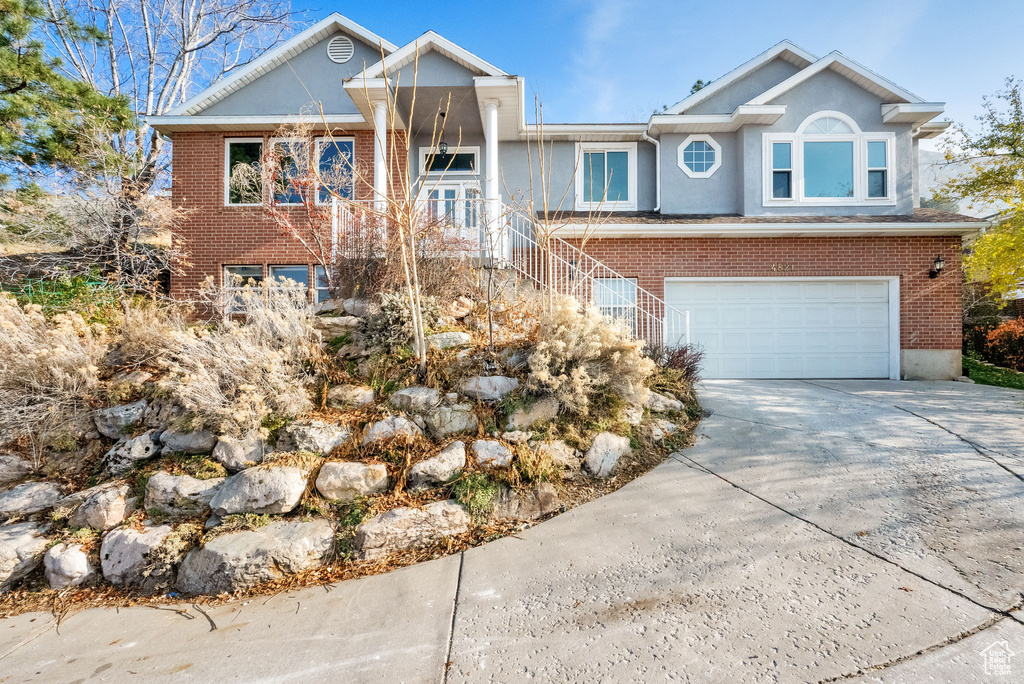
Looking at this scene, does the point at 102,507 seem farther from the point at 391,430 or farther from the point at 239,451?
the point at 391,430

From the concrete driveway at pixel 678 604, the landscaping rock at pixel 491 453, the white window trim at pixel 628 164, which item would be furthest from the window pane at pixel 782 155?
the landscaping rock at pixel 491 453

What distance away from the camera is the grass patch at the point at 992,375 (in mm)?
9016

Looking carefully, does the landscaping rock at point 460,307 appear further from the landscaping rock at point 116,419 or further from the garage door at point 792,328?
the garage door at point 792,328

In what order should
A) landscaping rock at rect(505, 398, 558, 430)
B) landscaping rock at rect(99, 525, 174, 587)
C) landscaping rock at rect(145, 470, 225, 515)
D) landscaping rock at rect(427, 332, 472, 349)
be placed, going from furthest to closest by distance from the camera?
landscaping rock at rect(427, 332, 472, 349)
landscaping rock at rect(505, 398, 558, 430)
landscaping rock at rect(145, 470, 225, 515)
landscaping rock at rect(99, 525, 174, 587)

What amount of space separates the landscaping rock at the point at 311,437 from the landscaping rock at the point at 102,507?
1281 mm

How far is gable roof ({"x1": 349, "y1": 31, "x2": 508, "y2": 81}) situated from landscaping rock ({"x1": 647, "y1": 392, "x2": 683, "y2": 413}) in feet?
22.7

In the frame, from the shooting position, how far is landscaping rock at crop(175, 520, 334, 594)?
3600 mm

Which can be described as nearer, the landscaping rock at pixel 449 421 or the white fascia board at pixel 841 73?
the landscaping rock at pixel 449 421

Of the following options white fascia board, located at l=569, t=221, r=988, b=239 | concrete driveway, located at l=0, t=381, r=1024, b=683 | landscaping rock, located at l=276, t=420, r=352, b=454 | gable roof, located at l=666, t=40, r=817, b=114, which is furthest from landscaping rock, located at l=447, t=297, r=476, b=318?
gable roof, located at l=666, t=40, r=817, b=114

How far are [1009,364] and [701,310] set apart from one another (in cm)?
744

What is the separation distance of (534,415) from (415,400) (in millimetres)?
1160

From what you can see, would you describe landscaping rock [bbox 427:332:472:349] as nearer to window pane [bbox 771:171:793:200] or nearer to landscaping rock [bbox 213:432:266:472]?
landscaping rock [bbox 213:432:266:472]

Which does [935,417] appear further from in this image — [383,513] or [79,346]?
[79,346]

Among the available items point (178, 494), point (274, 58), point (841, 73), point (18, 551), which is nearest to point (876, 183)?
point (841, 73)
